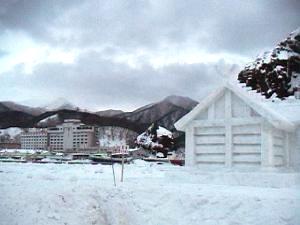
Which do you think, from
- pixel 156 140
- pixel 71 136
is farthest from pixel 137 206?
pixel 156 140

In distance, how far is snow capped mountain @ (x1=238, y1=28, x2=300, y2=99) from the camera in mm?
5281

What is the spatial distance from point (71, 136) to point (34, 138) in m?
0.53

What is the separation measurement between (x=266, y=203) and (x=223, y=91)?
10.2 feet

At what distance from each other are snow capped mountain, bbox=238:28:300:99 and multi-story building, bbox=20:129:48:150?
3.09 m

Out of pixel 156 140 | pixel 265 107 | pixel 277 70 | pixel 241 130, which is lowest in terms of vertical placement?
pixel 241 130

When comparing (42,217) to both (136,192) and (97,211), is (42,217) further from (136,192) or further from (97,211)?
(136,192)

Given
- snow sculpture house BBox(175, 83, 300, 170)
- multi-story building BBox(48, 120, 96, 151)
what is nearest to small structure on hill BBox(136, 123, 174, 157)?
snow sculpture house BBox(175, 83, 300, 170)

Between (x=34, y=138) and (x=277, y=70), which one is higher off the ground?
(x=277, y=70)

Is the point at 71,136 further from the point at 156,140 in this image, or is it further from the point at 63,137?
the point at 156,140

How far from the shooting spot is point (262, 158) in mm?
7434

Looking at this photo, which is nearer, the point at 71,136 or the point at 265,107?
the point at 71,136

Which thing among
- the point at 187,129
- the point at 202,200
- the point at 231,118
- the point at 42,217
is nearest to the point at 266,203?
the point at 202,200

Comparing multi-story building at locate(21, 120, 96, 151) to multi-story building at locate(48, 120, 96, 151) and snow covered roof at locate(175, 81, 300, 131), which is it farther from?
snow covered roof at locate(175, 81, 300, 131)

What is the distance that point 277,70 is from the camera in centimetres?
622
